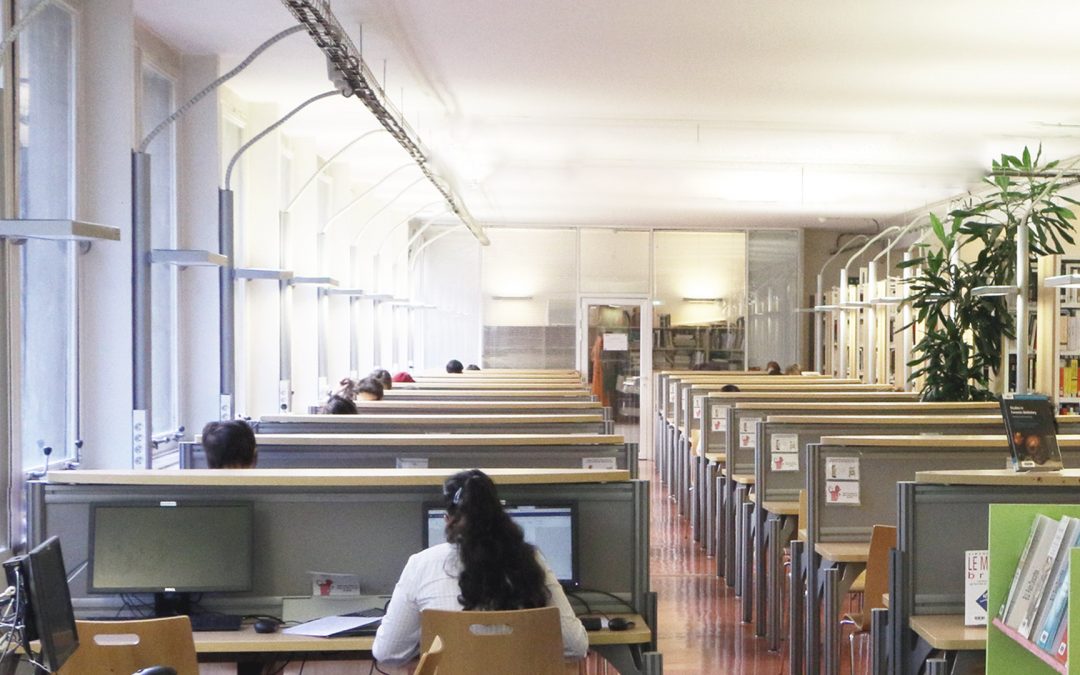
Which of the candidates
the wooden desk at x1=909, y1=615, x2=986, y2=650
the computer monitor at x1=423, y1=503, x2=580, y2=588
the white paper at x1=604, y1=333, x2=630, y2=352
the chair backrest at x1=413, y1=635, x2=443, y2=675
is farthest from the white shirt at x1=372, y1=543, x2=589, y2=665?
the white paper at x1=604, y1=333, x2=630, y2=352

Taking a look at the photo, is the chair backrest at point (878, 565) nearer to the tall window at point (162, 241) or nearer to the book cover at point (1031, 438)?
the book cover at point (1031, 438)

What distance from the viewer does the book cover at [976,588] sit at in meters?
3.31

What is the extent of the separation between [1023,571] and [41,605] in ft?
6.61

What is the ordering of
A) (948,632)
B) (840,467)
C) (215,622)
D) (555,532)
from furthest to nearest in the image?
(840,467), (555,532), (215,622), (948,632)

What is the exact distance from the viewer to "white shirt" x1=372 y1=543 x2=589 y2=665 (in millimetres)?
3102

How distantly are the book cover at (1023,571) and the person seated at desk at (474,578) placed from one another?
3.36ft

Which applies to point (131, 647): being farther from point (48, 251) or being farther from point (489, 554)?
point (48, 251)

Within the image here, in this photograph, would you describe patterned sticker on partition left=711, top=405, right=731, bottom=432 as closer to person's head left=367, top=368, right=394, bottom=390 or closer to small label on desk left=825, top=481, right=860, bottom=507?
person's head left=367, top=368, right=394, bottom=390

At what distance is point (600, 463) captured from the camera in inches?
194

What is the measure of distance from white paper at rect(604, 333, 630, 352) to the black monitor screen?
12958 millimetres

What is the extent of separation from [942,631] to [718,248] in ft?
44.6

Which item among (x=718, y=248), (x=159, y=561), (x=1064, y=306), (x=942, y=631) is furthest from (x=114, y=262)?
(x=718, y=248)

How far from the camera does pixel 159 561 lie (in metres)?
3.55

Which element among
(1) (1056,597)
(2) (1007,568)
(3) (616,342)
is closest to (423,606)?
(2) (1007,568)
